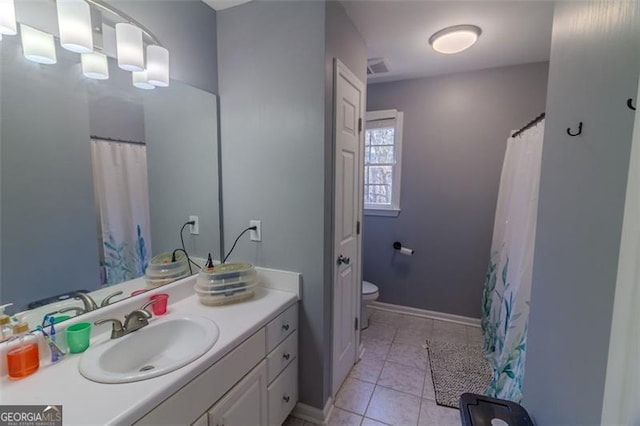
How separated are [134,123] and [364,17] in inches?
57.5

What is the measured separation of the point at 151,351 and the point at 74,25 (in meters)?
1.31

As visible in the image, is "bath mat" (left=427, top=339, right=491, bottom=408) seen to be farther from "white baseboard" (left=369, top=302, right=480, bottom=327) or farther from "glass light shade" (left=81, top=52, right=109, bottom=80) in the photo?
"glass light shade" (left=81, top=52, right=109, bottom=80)

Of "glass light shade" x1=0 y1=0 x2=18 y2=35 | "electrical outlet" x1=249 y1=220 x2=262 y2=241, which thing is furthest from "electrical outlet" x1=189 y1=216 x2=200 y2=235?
"glass light shade" x1=0 y1=0 x2=18 y2=35

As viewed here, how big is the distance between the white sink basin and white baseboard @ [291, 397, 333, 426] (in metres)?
0.88

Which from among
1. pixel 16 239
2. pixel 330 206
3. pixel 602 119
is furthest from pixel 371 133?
pixel 16 239

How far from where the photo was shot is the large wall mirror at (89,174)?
977 mm

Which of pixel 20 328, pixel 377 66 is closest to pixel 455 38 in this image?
pixel 377 66

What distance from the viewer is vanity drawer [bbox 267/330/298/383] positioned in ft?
4.61

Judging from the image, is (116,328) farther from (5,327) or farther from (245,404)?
(245,404)

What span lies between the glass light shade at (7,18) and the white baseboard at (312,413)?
6.95 feet

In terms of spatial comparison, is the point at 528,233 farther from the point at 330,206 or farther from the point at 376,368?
the point at 376,368

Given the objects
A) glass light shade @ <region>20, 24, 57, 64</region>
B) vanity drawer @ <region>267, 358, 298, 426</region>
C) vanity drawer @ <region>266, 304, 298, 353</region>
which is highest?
glass light shade @ <region>20, 24, 57, 64</region>

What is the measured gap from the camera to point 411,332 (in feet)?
8.72

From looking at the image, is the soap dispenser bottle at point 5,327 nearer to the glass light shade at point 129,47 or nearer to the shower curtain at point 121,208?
the shower curtain at point 121,208
